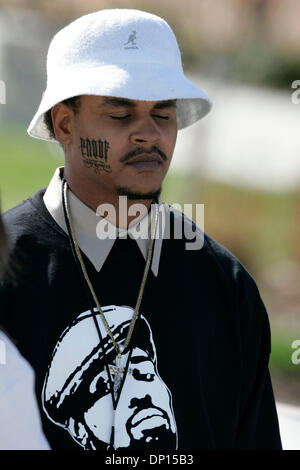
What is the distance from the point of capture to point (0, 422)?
5.41 ft

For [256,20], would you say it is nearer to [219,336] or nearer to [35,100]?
[219,336]

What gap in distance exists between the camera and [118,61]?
233 centimetres

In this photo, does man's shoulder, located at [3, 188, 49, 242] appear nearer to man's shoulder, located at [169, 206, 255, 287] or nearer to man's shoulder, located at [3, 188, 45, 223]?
man's shoulder, located at [3, 188, 45, 223]

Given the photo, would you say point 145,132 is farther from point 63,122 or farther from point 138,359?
point 138,359

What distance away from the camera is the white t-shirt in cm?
163

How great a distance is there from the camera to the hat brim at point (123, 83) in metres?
2.27

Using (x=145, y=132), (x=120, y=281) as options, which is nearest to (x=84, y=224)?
(x=120, y=281)

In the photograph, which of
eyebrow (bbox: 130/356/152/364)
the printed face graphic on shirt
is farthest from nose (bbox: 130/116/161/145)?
eyebrow (bbox: 130/356/152/364)

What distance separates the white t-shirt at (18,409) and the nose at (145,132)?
0.86 m

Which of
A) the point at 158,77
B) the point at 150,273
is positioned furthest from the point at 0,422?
the point at 158,77

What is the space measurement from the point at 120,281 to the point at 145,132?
1.46 ft

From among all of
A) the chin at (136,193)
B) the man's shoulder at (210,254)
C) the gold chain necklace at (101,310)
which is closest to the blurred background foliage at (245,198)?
the man's shoulder at (210,254)

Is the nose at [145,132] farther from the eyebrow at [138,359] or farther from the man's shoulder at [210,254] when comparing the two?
the eyebrow at [138,359]

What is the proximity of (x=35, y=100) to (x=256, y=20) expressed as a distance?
32.9ft
